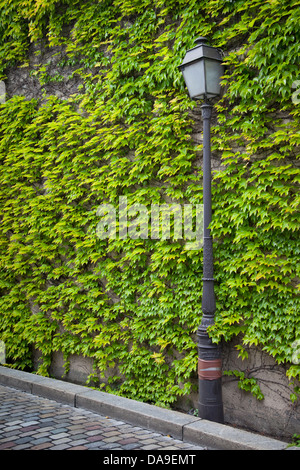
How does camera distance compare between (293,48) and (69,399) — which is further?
(69,399)

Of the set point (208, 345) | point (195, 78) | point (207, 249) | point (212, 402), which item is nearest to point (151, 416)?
point (212, 402)

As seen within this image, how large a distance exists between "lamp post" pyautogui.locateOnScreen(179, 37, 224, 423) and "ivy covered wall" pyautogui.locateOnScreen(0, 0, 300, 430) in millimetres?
209

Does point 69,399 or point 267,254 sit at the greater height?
point 267,254

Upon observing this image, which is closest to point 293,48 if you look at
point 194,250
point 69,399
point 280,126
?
point 280,126

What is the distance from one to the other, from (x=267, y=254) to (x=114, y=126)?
2.85 meters

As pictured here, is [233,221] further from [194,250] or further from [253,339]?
[253,339]

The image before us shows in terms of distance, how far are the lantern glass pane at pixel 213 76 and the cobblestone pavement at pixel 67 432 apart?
135 inches

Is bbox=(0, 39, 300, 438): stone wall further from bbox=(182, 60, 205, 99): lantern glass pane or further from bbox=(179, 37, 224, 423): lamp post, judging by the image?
bbox=(182, 60, 205, 99): lantern glass pane

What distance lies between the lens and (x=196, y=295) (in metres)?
4.75

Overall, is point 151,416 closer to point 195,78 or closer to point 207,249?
point 207,249

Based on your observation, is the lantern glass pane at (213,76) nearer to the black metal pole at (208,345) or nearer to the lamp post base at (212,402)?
the black metal pole at (208,345)

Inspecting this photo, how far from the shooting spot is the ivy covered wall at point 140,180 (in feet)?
13.5

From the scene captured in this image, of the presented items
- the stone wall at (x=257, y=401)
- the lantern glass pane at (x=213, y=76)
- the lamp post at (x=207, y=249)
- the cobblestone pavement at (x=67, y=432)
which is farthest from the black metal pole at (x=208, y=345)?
the cobblestone pavement at (x=67, y=432)

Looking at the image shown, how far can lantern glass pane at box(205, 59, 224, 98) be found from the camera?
14.0 ft
